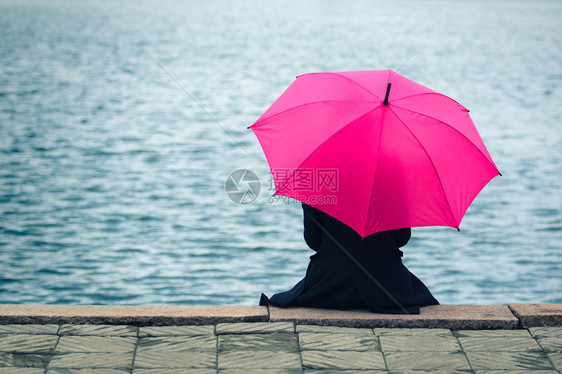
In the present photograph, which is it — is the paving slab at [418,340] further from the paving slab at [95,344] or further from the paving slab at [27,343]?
the paving slab at [27,343]

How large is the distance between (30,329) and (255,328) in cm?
123

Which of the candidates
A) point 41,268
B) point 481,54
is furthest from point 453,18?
point 41,268

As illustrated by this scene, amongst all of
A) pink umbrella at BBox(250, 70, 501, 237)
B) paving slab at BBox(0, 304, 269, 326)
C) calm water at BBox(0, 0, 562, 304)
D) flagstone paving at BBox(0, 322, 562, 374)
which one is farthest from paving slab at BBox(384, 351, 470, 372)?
calm water at BBox(0, 0, 562, 304)

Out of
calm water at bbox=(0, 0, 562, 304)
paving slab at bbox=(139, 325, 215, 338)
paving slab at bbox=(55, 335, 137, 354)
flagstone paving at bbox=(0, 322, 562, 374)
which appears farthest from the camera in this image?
calm water at bbox=(0, 0, 562, 304)

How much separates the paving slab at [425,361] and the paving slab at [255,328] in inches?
23.3

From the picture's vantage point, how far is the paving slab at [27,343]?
3.86 metres

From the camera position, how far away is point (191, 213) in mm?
11852

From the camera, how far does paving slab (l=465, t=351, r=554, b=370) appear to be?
12.6 ft

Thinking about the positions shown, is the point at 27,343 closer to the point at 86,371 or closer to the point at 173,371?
the point at 86,371

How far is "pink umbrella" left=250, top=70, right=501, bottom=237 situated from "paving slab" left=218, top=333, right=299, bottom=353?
2.39 ft

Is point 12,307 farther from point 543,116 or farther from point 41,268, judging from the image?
point 543,116

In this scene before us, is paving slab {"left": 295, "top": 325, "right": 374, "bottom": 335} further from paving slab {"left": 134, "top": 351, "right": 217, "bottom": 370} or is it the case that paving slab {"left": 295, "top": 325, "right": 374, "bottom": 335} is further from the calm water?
the calm water

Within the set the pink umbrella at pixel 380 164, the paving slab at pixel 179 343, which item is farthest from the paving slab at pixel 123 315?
the pink umbrella at pixel 380 164

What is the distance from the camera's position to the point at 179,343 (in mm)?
4004
